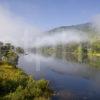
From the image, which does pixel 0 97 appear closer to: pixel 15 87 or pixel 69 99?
pixel 15 87

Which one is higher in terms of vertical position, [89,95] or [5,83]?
[5,83]

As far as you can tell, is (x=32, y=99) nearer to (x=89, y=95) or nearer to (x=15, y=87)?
(x=15, y=87)

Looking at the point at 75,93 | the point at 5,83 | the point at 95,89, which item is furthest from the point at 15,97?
the point at 95,89

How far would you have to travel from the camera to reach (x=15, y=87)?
166 feet

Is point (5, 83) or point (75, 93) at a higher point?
point (5, 83)

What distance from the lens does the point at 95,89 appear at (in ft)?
216

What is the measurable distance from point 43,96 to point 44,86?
4.14m

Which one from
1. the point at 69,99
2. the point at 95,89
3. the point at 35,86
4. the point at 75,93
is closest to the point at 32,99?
the point at 35,86

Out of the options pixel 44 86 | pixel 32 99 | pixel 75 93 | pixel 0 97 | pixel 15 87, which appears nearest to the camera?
pixel 0 97

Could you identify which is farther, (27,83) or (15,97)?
(27,83)

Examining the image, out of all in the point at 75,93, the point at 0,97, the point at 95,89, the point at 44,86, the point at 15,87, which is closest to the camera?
the point at 0,97

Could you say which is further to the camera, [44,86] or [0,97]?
[44,86]

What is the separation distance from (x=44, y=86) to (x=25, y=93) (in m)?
8.31

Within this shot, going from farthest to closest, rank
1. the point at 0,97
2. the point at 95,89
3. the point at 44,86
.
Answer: the point at 95,89 → the point at 44,86 → the point at 0,97
